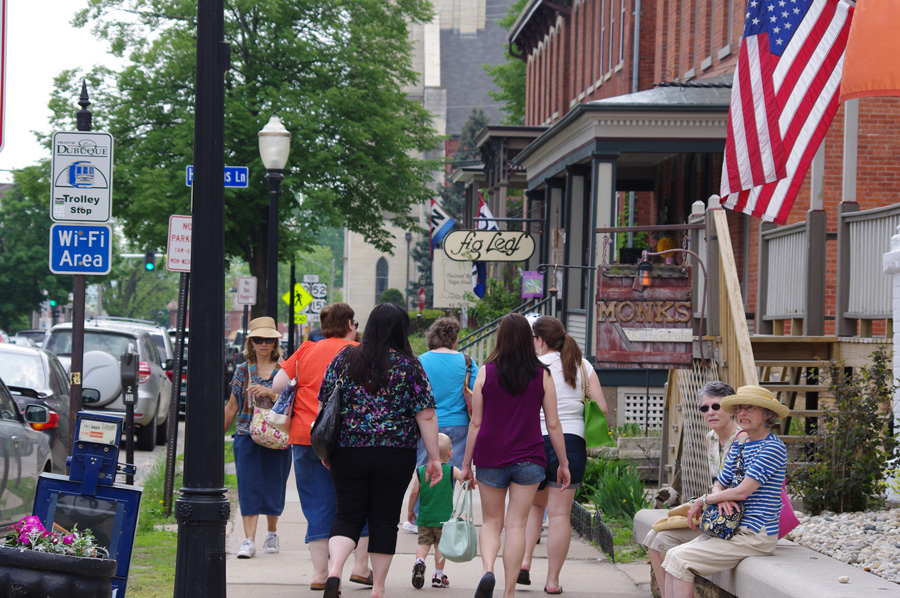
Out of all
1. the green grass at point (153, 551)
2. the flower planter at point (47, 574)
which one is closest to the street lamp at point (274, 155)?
the green grass at point (153, 551)

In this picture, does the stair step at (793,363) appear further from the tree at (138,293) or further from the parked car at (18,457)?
the tree at (138,293)

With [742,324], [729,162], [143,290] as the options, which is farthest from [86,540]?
[143,290]

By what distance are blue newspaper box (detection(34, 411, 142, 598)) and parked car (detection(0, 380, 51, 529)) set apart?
5.62 feet

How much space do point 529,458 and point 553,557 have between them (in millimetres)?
977

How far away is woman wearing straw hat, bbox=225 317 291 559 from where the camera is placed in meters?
8.83

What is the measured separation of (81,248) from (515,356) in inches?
173

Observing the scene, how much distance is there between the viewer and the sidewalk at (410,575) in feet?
25.6

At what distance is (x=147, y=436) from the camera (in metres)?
17.9

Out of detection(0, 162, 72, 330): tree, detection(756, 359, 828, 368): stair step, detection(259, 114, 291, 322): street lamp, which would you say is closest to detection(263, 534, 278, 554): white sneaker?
detection(756, 359, 828, 368): stair step

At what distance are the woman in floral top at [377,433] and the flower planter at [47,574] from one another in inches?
67.0

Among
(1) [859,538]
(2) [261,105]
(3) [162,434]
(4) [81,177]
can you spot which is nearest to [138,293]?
(2) [261,105]

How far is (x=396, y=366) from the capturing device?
6.84 m

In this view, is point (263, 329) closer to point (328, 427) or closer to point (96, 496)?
point (328, 427)

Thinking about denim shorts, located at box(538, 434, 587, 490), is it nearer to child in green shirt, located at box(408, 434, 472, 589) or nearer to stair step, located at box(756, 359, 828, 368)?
child in green shirt, located at box(408, 434, 472, 589)
